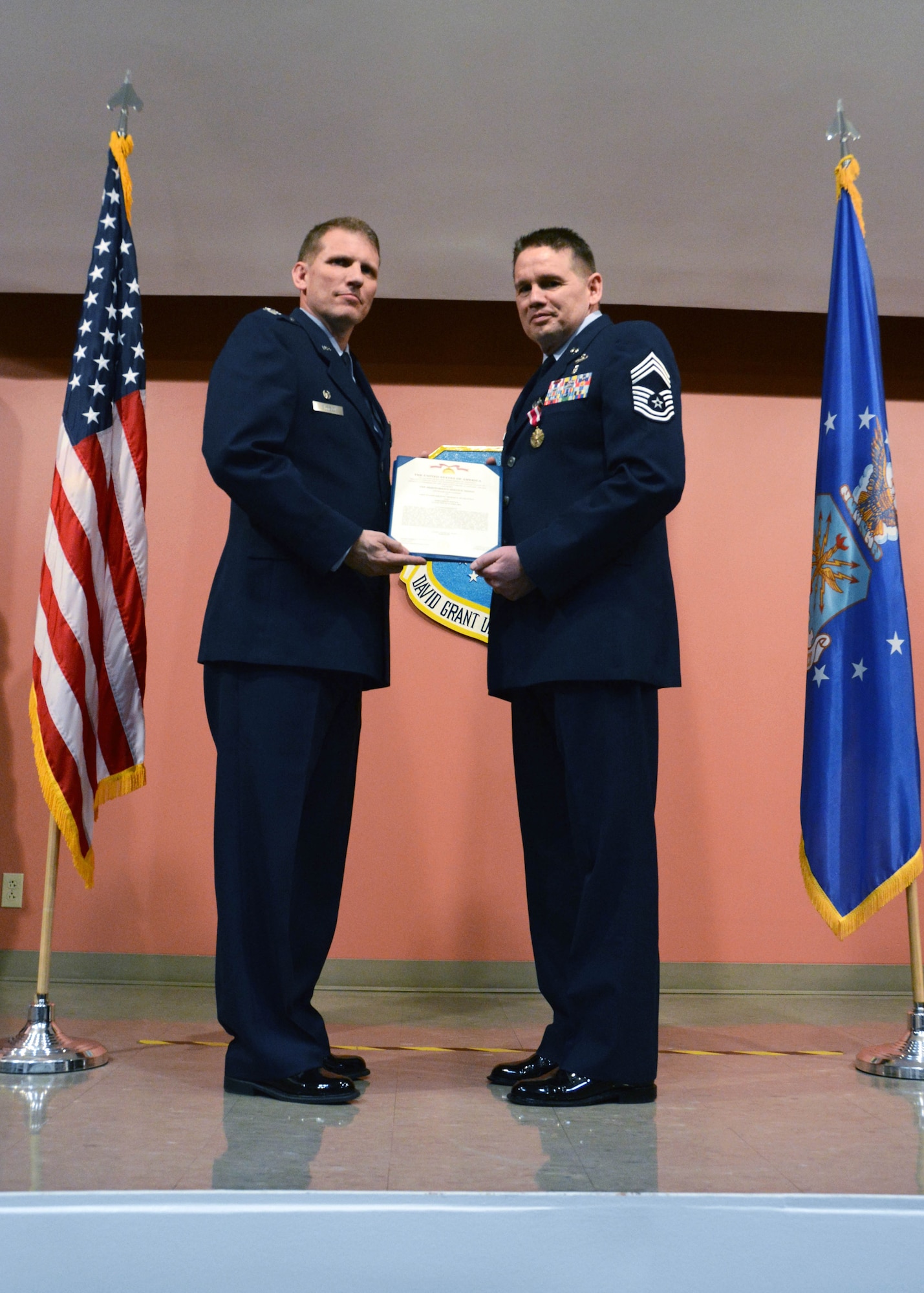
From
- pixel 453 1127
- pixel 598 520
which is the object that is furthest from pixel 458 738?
pixel 453 1127

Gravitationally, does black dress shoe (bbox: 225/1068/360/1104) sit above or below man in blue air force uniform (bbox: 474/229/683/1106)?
below

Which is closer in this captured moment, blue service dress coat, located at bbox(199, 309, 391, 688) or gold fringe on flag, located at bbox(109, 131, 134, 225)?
blue service dress coat, located at bbox(199, 309, 391, 688)

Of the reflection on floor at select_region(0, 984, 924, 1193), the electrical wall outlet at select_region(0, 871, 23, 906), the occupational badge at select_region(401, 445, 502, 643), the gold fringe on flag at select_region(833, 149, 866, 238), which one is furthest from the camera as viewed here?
the occupational badge at select_region(401, 445, 502, 643)

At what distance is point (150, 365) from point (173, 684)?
115cm

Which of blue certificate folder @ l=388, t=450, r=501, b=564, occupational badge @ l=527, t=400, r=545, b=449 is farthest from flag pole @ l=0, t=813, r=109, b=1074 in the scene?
occupational badge @ l=527, t=400, r=545, b=449

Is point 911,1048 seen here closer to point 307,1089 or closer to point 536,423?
point 307,1089

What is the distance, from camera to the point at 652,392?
207 cm

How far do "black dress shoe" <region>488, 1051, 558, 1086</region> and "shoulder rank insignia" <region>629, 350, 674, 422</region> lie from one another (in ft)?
4.26

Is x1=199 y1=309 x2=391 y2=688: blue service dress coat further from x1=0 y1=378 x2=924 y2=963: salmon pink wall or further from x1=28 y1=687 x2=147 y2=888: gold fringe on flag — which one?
x1=0 y1=378 x2=924 y2=963: salmon pink wall

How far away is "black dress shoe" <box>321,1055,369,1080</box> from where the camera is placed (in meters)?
2.16

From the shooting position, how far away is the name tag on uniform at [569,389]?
2133 millimetres

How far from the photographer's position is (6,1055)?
227 centimetres

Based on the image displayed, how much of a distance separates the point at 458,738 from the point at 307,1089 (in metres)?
1.83

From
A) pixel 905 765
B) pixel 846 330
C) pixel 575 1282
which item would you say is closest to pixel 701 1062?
pixel 905 765
